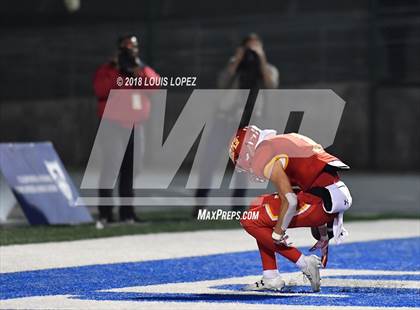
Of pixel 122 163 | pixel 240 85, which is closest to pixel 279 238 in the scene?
pixel 122 163

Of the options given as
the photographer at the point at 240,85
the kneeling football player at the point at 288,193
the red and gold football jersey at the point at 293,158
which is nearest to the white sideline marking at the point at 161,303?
the kneeling football player at the point at 288,193

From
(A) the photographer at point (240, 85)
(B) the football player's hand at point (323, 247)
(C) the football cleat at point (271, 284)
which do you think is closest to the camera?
(C) the football cleat at point (271, 284)

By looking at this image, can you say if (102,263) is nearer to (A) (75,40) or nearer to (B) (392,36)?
(B) (392,36)

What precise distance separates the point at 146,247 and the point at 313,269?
3772mm

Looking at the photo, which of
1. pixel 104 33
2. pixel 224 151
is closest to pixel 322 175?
pixel 224 151

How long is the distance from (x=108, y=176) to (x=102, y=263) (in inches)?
135

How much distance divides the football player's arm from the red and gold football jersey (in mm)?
42

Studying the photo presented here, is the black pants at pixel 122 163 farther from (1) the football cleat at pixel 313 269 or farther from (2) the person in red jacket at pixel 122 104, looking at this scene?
(1) the football cleat at pixel 313 269

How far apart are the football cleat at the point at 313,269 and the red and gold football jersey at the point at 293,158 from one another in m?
0.52

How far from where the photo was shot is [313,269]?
9672 millimetres

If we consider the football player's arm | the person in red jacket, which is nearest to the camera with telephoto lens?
the person in red jacket

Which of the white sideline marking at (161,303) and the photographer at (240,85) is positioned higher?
the white sideline marking at (161,303)

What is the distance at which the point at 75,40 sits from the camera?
27.9m

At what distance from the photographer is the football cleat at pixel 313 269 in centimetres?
962
